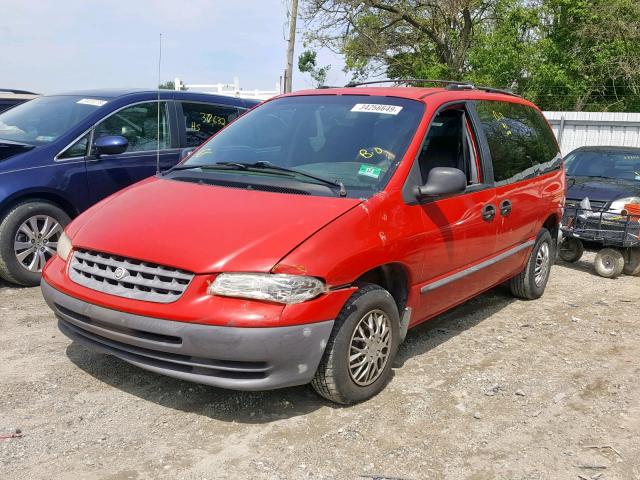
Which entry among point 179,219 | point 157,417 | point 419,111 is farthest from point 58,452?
point 419,111

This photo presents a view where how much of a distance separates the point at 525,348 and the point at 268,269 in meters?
2.59

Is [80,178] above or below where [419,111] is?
below

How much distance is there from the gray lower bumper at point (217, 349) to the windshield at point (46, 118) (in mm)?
3242

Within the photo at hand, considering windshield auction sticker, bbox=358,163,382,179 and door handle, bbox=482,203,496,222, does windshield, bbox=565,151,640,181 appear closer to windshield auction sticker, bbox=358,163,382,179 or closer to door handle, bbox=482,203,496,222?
door handle, bbox=482,203,496,222

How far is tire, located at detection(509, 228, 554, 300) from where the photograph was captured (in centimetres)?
578

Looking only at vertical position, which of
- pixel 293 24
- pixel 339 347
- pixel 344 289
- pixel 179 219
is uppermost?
pixel 293 24

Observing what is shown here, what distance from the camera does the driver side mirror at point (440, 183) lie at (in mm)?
3771

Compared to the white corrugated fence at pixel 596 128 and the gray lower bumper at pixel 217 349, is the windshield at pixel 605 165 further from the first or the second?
the gray lower bumper at pixel 217 349

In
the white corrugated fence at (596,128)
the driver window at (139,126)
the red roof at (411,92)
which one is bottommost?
the driver window at (139,126)

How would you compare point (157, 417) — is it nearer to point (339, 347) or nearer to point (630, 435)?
point (339, 347)

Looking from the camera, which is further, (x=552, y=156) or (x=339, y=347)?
(x=552, y=156)

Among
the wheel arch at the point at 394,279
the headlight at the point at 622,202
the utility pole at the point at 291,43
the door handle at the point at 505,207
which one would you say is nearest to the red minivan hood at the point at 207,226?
the wheel arch at the point at 394,279

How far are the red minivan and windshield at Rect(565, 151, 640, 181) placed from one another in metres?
4.89

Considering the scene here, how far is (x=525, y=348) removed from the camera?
15.4 feet
